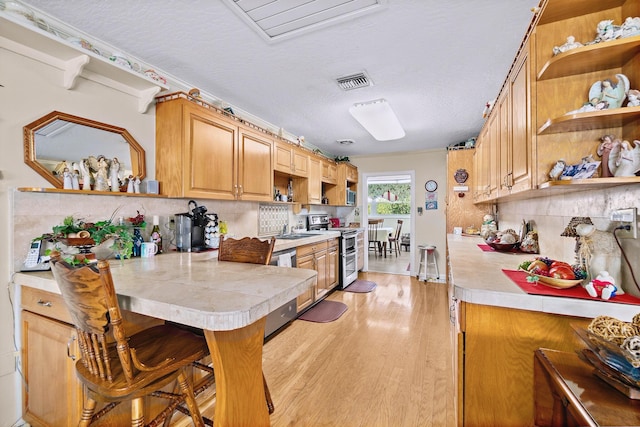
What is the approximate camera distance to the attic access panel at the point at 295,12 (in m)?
1.51

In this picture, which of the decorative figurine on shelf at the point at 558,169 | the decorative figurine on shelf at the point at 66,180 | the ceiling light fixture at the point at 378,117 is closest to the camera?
the decorative figurine on shelf at the point at 558,169

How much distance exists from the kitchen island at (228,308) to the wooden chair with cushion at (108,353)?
122mm

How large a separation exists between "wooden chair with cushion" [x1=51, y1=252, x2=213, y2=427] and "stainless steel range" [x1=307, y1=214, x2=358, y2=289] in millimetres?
3325

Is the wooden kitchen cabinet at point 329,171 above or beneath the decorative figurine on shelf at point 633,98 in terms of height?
above

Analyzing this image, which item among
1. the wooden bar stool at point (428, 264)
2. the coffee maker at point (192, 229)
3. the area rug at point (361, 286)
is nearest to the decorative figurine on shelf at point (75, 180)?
the coffee maker at point (192, 229)

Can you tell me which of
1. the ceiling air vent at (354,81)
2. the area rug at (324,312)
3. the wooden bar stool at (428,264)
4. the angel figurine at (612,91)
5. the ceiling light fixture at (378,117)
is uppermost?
the ceiling air vent at (354,81)

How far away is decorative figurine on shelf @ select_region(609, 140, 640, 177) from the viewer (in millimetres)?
1021

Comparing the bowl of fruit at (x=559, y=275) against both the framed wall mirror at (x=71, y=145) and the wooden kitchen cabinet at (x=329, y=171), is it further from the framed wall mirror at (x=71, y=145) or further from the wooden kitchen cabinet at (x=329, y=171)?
the wooden kitchen cabinet at (x=329, y=171)

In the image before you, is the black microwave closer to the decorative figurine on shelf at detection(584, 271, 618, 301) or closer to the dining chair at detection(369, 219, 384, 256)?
the dining chair at detection(369, 219, 384, 256)

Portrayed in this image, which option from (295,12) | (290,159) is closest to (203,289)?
(295,12)

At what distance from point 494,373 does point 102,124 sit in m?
2.80

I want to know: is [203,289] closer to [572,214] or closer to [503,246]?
[572,214]

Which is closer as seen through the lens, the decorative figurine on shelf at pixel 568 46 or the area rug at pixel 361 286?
the decorative figurine on shelf at pixel 568 46

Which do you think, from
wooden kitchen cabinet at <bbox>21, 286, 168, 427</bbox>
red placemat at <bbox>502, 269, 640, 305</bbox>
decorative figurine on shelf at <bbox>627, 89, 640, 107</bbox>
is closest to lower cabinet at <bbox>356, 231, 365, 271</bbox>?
red placemat at <bbox>502, 269, 640, 305</bbox>
